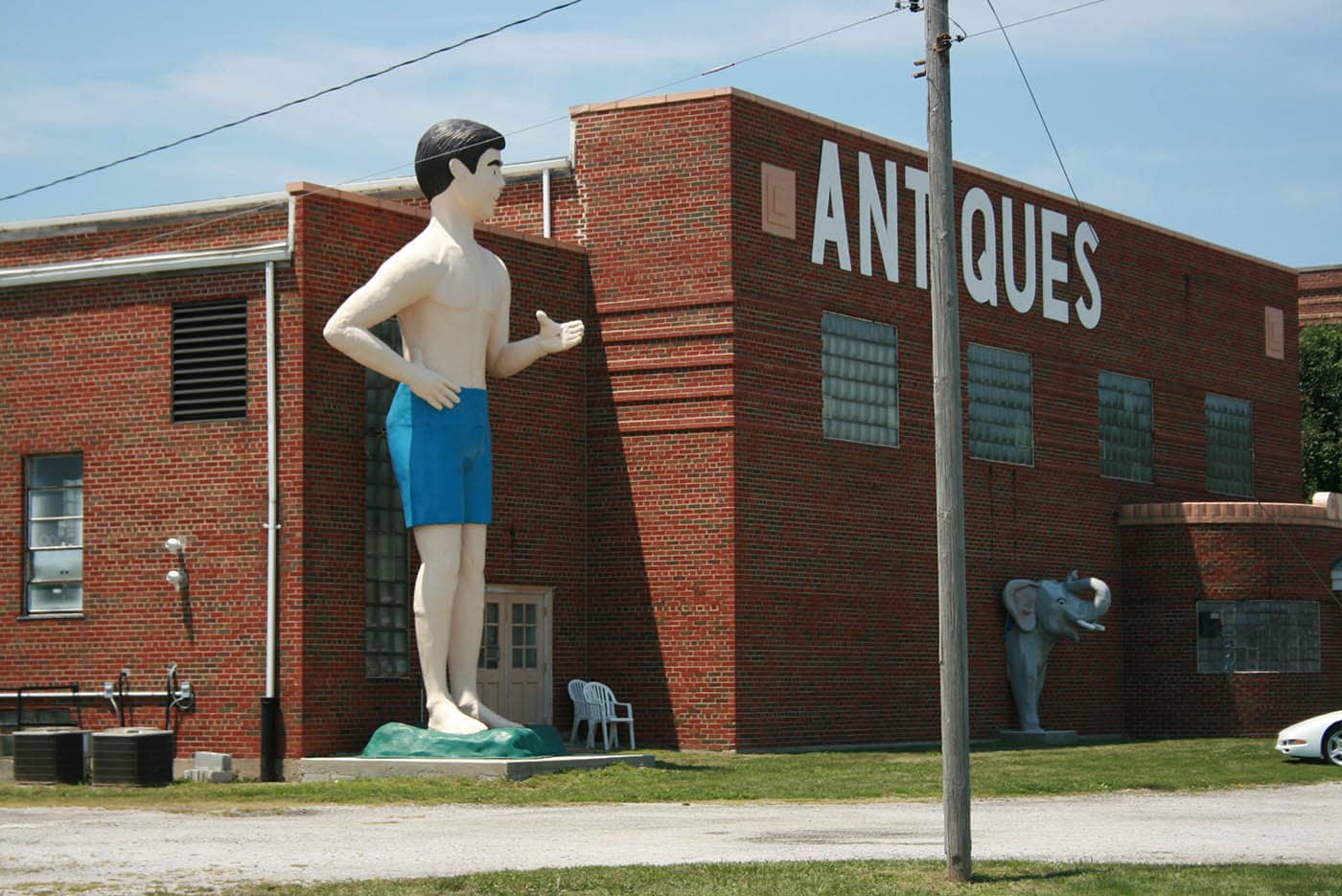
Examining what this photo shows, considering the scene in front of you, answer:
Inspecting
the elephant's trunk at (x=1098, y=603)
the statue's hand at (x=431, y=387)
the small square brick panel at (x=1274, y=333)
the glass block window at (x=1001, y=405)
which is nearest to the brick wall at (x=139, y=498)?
the statue's hand at (x=431, y=387)

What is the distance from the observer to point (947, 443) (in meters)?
14.0

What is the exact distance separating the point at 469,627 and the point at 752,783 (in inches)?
154

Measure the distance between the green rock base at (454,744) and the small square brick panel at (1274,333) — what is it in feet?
70.3

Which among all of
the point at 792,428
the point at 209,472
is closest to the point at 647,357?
the point at 792,428

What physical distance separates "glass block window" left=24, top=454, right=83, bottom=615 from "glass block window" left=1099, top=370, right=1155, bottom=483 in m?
17.4

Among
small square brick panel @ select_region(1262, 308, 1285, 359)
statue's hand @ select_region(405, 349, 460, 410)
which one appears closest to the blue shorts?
statue's hand @ select_region(405, 349, 460, 410)

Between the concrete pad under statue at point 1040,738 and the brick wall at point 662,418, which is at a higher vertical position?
the brick wall at point 662,418

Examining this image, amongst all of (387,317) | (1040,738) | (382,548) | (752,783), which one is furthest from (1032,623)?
(387,317)

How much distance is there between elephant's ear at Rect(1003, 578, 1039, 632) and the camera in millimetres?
31609

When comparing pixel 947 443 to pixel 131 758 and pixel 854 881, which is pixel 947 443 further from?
pixel 131 758

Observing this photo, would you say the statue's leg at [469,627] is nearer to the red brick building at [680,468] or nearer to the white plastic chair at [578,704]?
the red brick building at [680,468]

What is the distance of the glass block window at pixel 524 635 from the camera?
2686cm

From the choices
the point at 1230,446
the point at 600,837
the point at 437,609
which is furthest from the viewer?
the point at 1230,446

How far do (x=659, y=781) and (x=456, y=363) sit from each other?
17.5 feet
